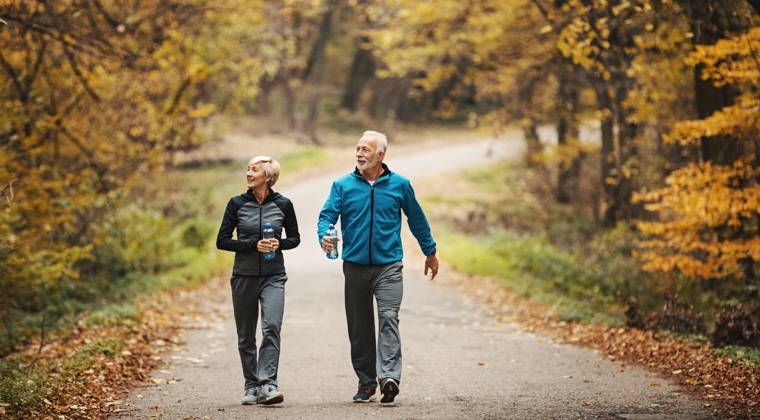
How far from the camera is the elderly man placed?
6625 mm

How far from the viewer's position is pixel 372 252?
6.67 meters

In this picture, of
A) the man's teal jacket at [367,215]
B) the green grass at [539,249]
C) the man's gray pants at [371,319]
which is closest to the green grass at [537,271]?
the green grass at [539,249]

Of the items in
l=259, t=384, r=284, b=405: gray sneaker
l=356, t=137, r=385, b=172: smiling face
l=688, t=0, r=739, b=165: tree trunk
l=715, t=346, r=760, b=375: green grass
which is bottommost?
l=715, t=346, r=760, b=375: green grass

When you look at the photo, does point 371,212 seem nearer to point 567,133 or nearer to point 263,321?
point 263,321

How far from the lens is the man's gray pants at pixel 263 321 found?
6648mm

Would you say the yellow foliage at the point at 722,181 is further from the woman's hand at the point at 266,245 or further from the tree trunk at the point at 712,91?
the woman's hand at the point at 266,245

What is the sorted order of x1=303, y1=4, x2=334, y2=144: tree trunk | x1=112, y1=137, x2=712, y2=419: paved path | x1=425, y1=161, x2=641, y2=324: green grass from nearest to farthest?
x1=112, y1=137, x2=712, y2=419: paved path, x1=425, y1=161, x2=641, y2=324: green grass, x1=303, y1=4, x2=334, y2=144: tree trunk

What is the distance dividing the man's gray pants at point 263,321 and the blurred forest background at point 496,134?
7.27 feet

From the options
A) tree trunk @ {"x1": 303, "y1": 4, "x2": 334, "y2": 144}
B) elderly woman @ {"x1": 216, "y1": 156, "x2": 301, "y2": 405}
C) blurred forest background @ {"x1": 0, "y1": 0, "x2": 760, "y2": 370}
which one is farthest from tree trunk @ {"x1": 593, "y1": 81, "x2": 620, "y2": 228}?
tree trunk @ {"x1": 303, "y1": 4, "x2": 334, "y2": 144}

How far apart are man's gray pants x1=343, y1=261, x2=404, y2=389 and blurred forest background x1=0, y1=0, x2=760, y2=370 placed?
3007 mm

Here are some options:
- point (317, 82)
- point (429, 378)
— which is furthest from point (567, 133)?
point (429, 378)

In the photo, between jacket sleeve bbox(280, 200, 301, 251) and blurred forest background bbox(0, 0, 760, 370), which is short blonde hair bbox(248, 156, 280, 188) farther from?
blurred forest background bbox(0, 0, 760, 370)

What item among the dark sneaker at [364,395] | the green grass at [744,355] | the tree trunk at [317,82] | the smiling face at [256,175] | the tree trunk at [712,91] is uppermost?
the tree trunk at [317,82]

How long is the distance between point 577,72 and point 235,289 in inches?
613
